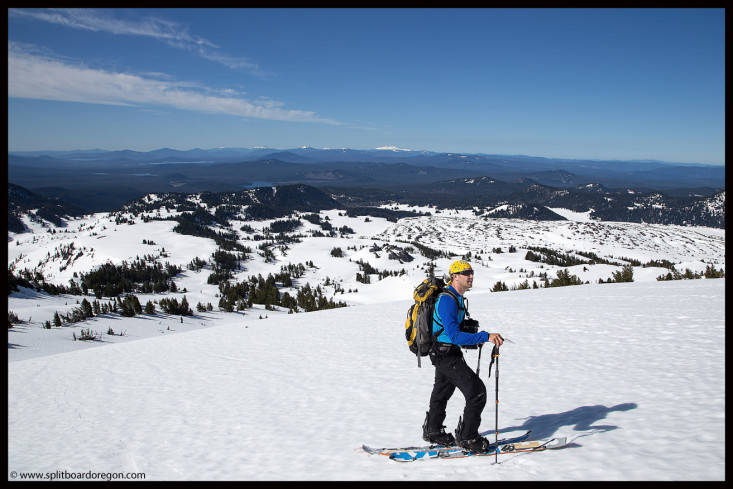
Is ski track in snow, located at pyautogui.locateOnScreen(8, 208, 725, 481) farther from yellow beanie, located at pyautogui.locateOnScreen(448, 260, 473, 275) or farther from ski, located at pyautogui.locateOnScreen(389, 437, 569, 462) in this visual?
yellow beanie, located at pyautogui.locateOnScreen(448, 260, 473, 275)

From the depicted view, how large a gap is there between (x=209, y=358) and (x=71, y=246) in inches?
4557

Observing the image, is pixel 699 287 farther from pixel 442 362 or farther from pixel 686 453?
pixel 442 362

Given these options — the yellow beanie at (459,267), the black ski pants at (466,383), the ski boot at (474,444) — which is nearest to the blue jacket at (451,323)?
the black ski pants at (466,383)

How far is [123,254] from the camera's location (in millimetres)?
92000

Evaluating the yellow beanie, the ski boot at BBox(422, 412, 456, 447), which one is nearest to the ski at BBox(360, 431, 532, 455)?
the ski boot at BBox(422, 412, 456, 447)

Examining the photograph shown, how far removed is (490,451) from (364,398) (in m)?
3.47

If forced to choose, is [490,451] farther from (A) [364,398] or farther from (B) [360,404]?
(A) [364,398]

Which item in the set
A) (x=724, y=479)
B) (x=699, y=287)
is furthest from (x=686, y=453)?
(x=699, y=287)

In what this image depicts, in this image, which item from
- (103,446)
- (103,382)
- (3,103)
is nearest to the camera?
(3,103)

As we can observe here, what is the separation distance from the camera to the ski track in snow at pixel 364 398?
205 inches

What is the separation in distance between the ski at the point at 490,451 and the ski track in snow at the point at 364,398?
11 cm

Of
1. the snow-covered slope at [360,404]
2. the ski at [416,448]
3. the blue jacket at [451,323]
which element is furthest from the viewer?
the ski at [416,448]

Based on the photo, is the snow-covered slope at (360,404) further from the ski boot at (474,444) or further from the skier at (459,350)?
the skier at (459,350)

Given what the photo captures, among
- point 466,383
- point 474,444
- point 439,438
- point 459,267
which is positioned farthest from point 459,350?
point 439,438
